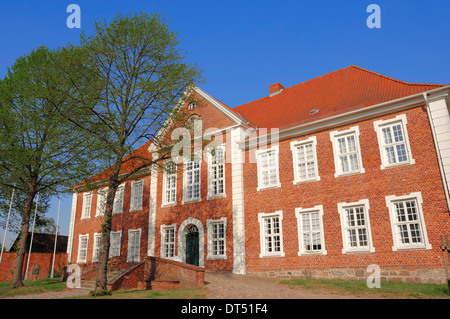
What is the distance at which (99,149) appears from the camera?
51.7ft

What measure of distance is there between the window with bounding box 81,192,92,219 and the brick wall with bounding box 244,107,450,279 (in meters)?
17.0

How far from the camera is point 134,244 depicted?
25734mm

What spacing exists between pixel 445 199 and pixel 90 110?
612 inches

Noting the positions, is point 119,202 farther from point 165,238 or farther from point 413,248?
point 413,248

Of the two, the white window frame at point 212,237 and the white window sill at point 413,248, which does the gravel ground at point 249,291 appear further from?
the white window sill at point 413,248

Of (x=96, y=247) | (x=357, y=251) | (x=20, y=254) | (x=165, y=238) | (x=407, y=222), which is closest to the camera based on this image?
(x=407, y=222)

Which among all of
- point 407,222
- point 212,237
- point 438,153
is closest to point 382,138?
point 438,153

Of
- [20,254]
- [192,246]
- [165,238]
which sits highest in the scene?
[165,238]

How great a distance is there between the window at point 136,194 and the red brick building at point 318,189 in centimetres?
93

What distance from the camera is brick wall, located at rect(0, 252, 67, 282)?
27.8 m

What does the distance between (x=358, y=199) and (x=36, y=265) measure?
85.5 ft

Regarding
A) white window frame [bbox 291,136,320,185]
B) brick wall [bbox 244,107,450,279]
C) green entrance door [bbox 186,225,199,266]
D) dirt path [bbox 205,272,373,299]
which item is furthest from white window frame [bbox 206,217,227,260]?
white window frame [bbox 291,136,320,185]
